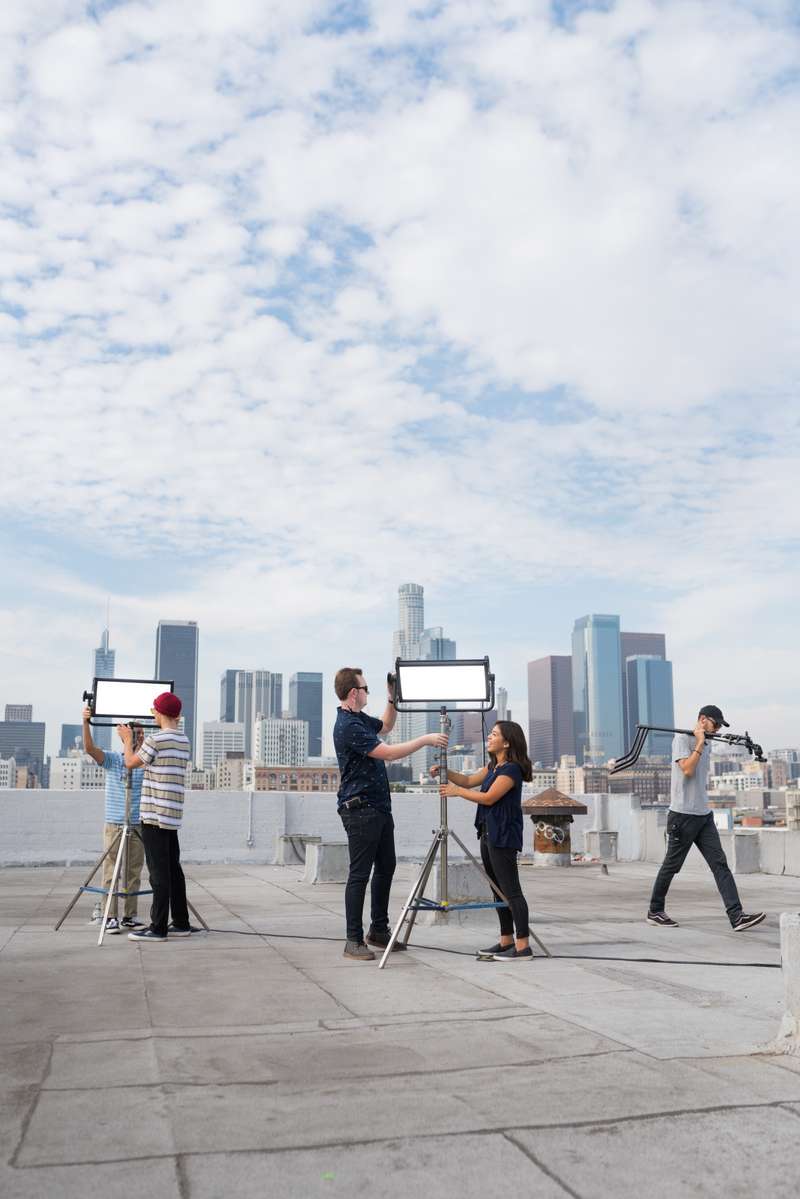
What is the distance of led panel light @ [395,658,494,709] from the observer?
22.9ft

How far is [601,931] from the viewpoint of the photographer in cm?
800

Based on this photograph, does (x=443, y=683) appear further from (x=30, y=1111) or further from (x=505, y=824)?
(x=30, y=1111)

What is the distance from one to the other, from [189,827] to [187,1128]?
17.4 metres

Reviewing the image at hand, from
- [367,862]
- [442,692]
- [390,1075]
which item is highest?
[442,692]

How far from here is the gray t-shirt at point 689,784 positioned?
317 inches

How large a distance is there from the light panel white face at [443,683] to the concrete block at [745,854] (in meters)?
8.97

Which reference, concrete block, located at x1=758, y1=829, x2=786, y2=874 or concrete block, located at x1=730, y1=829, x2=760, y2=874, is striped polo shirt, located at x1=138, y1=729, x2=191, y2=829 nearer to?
concrete block, located at x1=730, y1=829, x2=760, y2=874

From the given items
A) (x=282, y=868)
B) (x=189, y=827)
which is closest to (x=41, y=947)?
(x=282, y=868)

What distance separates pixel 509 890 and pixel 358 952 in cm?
102

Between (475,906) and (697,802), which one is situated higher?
(697,802)

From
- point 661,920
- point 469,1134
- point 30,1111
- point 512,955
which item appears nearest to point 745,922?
point 661,920

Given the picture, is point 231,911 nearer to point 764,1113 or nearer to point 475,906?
point 475,906

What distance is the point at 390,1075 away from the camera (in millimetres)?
3502

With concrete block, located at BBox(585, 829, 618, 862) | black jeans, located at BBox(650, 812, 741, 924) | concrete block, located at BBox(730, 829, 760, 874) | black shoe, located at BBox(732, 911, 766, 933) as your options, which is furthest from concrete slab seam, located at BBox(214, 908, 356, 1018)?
concrete block, located at BBox(585, 829, 618, 862)
